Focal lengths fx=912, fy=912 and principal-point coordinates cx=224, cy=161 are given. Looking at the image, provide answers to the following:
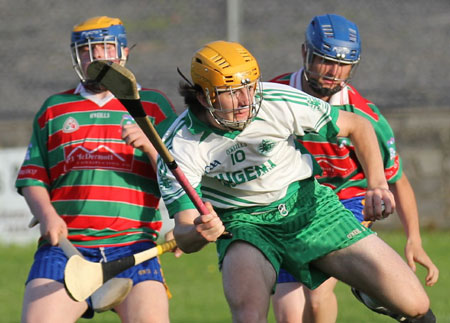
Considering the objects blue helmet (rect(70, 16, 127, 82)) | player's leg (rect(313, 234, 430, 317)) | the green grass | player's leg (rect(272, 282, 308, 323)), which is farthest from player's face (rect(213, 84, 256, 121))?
the green grass

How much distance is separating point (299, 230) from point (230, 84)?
2.35 feet

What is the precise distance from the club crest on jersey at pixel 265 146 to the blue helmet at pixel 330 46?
32.9 inches

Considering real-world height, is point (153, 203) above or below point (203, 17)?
above

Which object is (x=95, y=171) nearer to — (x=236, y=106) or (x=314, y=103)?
(x=236, y=106)

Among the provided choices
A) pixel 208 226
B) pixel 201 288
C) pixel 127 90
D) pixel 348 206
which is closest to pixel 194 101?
pixel 127 90

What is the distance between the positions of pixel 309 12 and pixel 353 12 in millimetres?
539

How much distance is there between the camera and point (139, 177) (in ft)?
Answer: 14.6

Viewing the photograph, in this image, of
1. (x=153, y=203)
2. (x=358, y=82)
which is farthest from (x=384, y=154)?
(x=358, y=82)

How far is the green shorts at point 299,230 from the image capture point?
12.6 ft

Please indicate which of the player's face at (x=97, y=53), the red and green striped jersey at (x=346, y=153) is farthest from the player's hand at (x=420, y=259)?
the player's face at (x=97, y=53)

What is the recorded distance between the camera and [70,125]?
446cm

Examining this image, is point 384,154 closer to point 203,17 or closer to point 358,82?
point 358,82

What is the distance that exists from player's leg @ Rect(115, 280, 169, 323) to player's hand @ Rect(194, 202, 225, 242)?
848mm

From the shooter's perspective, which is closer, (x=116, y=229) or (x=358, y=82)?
(x=116, y=229)
